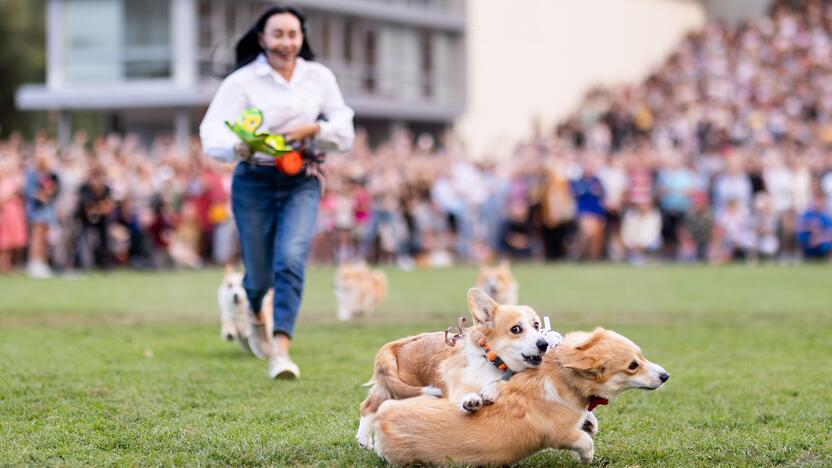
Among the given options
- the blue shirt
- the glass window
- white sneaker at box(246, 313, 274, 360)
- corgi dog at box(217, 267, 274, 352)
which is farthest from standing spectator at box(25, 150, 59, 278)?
the glass window

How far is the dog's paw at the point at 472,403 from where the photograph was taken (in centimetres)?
473

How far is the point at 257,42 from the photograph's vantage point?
7.69 meters

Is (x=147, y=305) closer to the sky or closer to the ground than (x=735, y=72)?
closer to the ground

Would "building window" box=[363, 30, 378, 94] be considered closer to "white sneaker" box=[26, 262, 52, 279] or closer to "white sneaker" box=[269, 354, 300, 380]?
"white sneaker" box=[26, 262, 52, 279]

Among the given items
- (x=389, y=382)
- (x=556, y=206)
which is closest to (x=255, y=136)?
(x=389, y=382)

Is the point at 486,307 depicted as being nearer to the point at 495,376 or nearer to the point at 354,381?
the point at 495,376

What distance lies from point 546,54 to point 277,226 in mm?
35270

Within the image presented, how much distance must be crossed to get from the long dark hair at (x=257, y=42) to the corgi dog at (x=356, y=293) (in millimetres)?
4794

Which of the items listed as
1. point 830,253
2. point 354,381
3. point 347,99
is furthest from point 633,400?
point 347,99

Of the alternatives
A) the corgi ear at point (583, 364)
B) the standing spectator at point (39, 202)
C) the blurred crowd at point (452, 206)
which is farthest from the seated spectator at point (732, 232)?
the corgi ear at point (583, 364)

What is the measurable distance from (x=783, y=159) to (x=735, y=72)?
7926 millimetres

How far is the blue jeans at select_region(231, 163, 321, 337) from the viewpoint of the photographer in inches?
293

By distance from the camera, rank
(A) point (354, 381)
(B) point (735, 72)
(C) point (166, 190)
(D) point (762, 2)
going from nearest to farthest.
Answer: (A) point (354, 381)
(C) point (166, 190)
(B) point (735, 72)
(D) point (762, 2)

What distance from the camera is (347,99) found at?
3638 cm
